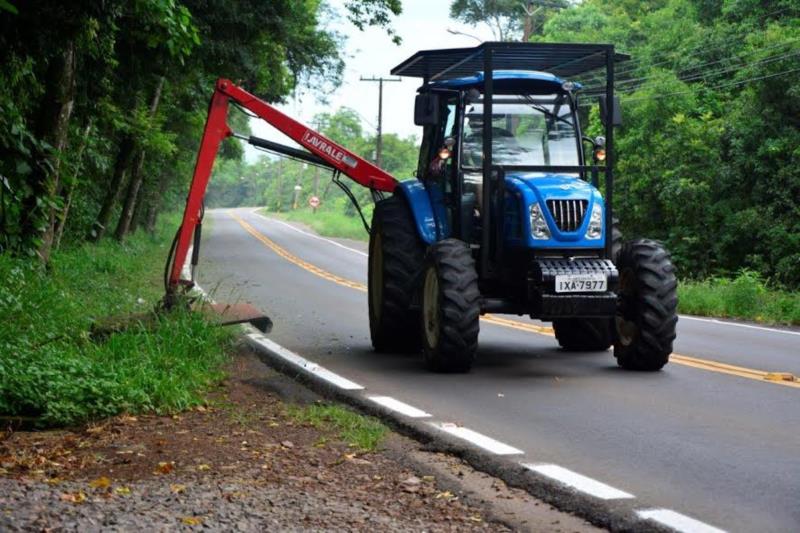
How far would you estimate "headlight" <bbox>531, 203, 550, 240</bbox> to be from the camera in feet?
33.2

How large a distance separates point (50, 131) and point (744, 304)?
11.7 meters

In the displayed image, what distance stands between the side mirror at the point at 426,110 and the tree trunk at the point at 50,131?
5.50 meters

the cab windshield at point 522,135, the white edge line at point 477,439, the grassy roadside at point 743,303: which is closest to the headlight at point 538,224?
the cab windshield at point 522,135

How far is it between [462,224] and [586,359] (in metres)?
2.06

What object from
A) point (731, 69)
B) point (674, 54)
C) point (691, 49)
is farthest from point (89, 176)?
point (674, 54)

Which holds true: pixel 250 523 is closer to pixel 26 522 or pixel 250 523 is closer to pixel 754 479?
pixel 26 522

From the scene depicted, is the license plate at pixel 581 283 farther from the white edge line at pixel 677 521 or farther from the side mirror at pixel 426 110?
the white edge line at pixel 677 521

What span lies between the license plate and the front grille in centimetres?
47

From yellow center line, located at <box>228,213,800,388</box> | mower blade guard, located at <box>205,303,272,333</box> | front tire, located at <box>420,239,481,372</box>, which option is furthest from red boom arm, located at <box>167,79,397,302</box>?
yellow center line, located at <box>228,213,800,388</box>

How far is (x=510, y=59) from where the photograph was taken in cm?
1120

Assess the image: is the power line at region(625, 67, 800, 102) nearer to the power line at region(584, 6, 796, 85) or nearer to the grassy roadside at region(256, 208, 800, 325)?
the power line at region(584, 6, 796, 85)

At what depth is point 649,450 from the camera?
22.9 feet

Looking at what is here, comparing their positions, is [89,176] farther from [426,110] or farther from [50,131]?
[426,110]

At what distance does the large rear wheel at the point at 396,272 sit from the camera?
37.9 ft
